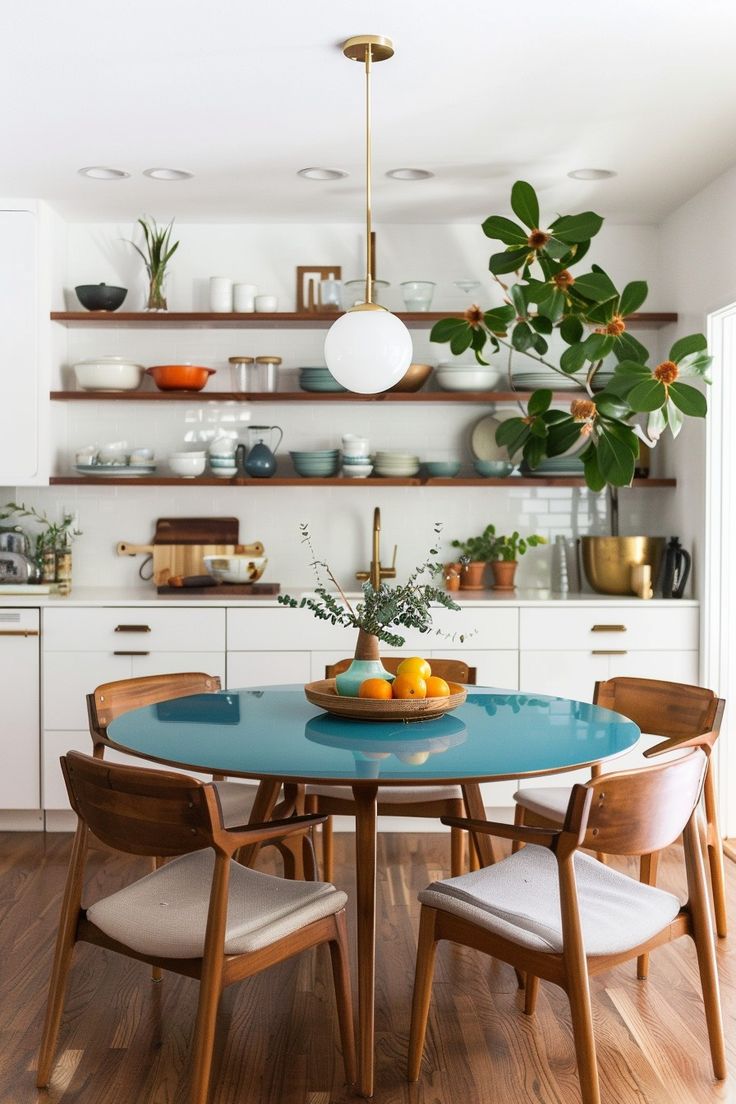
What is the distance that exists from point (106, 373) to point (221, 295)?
2.02 feet

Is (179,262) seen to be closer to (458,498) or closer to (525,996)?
(458,498)

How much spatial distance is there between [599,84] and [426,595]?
1798 mm

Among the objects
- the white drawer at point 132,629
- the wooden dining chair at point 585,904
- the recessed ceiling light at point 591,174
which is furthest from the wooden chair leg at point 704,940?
the recessed ceiling light at point 591,174

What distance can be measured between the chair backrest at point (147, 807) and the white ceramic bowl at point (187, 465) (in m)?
2.68

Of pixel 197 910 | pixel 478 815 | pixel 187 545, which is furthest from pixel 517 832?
pixel 187 545

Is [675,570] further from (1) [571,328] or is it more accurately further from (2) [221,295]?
(2) [221,295]

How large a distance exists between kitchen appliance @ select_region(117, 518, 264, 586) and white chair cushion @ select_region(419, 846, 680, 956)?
8.94 ft

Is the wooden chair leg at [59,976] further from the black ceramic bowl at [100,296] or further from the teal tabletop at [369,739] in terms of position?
the black ceramic bowl at [100,296]

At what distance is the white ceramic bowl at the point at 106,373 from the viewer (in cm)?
484

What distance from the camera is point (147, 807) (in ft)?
7.07

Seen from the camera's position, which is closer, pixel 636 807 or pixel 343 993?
pixel 636 807

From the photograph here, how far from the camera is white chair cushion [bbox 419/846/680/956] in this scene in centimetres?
223

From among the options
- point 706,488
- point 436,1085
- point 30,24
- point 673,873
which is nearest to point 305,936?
point 436,1085

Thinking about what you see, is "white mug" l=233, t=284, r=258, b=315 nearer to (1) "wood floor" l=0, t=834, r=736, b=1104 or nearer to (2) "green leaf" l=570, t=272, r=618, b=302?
(2) "green leaf" l=570, t=272, r=618, b=302
